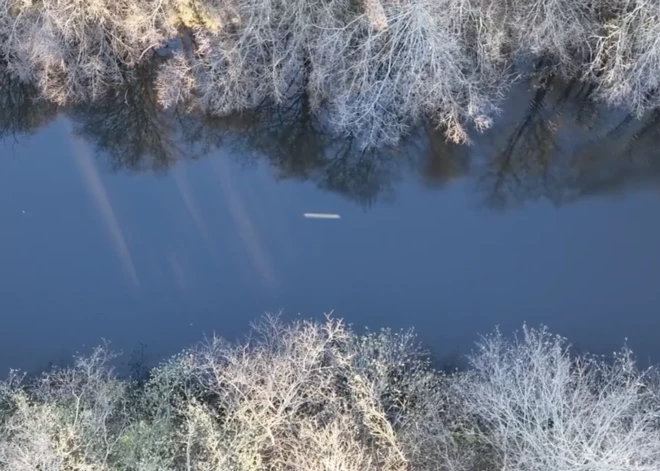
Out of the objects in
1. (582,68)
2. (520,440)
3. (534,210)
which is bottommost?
(520,440)

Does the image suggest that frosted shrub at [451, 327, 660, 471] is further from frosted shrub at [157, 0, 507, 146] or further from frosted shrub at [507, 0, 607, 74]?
frosted shrub at [507, 0, 607, 74]

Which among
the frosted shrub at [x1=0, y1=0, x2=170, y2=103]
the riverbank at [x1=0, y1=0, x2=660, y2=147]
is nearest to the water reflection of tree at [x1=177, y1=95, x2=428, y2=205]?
the riverbank at [x1=0, y1=0, x2=660, y2=147]

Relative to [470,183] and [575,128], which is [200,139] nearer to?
[470,183]

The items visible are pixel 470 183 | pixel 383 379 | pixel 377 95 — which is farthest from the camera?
pixel 470 183

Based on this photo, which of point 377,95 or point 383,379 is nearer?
point 383,379

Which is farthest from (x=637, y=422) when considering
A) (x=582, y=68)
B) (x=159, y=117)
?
(x=159, y=117)

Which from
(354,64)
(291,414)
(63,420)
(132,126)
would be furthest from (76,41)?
(291,414)

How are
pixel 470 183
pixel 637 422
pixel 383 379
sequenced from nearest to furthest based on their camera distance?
pixel 637 422
pixel 383 379
pixel 470 183
